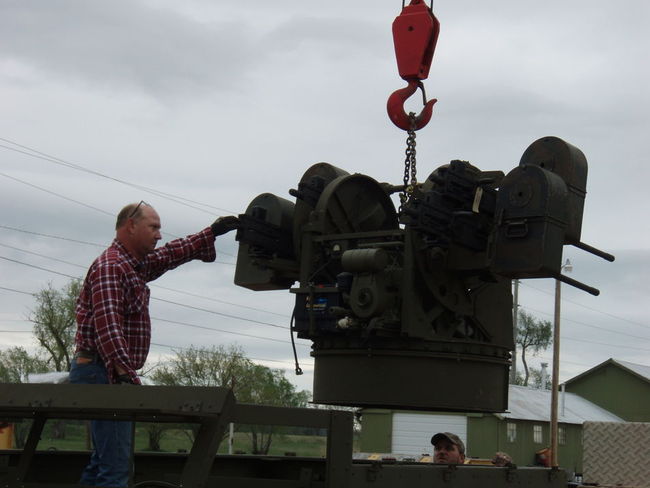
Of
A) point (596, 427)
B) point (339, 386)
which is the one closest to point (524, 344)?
point (596, 427)

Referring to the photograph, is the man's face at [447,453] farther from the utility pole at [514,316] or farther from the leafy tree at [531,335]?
the leafy tree at [531,335]

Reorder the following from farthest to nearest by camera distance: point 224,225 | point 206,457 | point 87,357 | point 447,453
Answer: point 447,453 < point 224,225 < point 87,357 < point 206,457

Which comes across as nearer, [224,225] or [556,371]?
[224,225]

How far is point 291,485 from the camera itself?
6.36 m

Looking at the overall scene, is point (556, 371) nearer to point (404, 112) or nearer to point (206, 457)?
point (404, 112)

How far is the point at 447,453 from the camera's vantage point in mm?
9469

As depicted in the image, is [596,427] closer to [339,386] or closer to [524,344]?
[339,386]

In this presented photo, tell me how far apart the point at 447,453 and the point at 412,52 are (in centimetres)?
336

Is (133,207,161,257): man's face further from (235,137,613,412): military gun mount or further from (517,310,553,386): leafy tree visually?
(517,310,553,386): leafy tree

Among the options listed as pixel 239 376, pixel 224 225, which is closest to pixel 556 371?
pixel 239 376

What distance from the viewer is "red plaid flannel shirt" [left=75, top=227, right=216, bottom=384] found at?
19.5 feet

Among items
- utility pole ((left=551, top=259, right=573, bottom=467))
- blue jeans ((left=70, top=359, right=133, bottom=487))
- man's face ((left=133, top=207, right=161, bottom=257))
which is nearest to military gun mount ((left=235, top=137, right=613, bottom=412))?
man's face ((left=133, top=207, right=161, bottom=257))

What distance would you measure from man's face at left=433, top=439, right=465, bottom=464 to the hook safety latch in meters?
2.70

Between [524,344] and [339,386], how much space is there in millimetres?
79496
